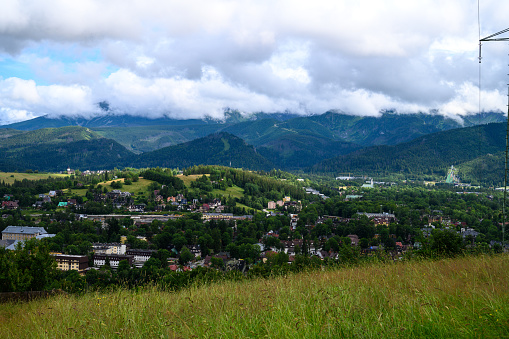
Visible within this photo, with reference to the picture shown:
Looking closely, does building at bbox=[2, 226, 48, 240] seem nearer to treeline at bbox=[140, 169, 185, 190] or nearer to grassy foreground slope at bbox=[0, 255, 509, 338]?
treeline at bbox=[140, 169, 185, 190]

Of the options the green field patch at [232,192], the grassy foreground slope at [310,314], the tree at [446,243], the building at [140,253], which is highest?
the grassy foreground slope at [310,314]

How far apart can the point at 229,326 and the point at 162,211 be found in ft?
331

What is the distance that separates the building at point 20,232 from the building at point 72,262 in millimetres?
24707

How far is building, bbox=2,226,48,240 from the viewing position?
2596 inches

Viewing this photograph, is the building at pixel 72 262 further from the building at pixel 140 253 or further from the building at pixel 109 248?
the building at pixel 140 253

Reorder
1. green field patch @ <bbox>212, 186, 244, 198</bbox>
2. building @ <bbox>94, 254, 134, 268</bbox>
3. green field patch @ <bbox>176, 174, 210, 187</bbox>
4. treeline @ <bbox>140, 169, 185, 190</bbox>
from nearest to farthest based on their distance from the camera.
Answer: building @ <bbox>94, 254, 134, 268</bbox> < treeline @ <bbox>140, 169, 185, 190</bbox> < green field patch @ <bbox>212, 186, 244, 198</bbox> < green field patch @ <bbox>176, 174, 210, 187</bbox>

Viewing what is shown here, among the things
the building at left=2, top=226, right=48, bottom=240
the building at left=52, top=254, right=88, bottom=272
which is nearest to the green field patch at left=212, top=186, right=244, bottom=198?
the building at left=2, top=226, right=48, bottom=240

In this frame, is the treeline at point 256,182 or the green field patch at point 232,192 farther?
the treeline at point 256,182

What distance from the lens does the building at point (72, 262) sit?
140ft

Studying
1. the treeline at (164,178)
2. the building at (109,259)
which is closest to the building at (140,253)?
the building at (109,259)

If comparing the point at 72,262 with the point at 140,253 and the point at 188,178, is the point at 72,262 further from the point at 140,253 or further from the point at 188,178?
the point at 188,178

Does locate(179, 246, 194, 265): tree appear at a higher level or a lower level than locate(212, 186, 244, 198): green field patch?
lower

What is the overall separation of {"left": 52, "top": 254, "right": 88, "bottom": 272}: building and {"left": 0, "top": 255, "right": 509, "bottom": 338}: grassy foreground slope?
40.8 meters

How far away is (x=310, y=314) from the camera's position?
5043 millimetres
